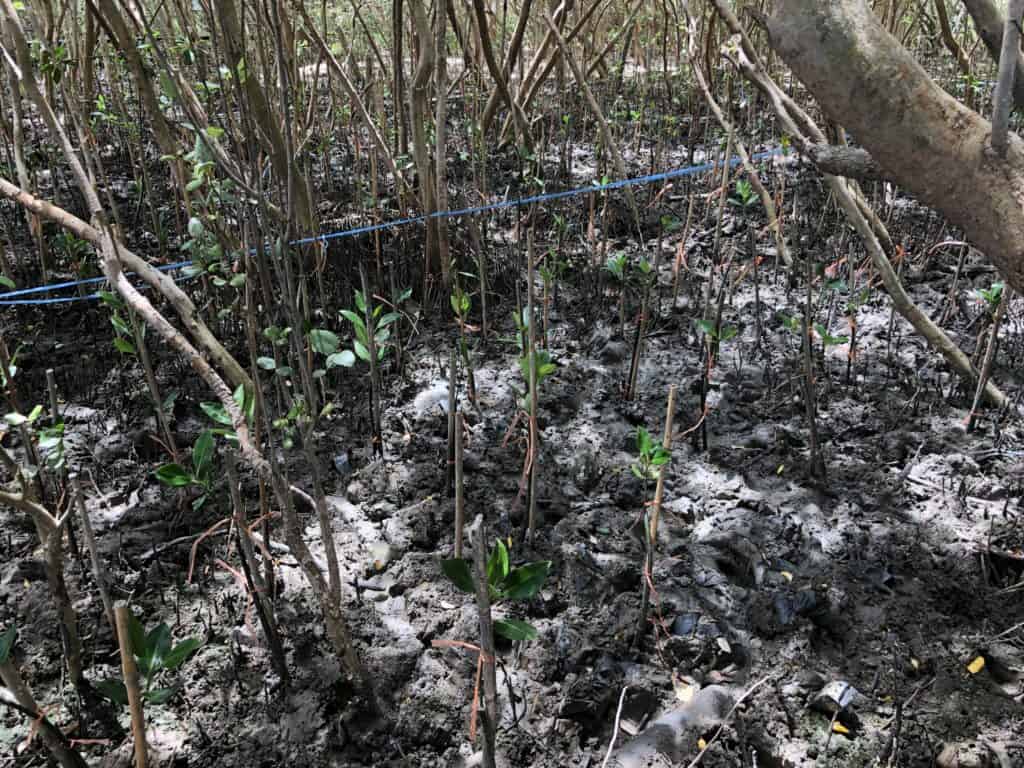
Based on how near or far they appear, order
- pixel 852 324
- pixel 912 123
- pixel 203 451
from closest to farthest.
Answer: pixel 912 123
pixel 203 451
pixel 852 324

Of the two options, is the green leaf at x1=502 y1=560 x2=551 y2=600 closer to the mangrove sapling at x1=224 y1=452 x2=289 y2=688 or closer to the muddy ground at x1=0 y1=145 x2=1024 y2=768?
the muddy ground at x1=0 y1=145 x2=1024 y2=768

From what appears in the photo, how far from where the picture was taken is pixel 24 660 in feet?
4.39

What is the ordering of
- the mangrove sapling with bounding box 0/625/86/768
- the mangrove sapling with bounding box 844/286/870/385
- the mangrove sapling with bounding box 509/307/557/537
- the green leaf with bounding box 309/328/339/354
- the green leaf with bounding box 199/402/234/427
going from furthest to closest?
the mangrove sapling with bounding box 844/286/870/385 < the green leaf with bounding box 309/328/339/354 < the mangrove sapling with bounding box 509/307/557/537 < the green leaf with bounding box 199/402/234/427 < the mangrove sapling with bounding box 0/625/86/768

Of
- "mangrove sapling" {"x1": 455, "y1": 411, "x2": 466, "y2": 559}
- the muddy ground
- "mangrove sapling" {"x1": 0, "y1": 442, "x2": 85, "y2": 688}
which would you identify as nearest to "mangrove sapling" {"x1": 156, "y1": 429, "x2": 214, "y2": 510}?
the muddy ground

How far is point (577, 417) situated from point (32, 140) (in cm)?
402

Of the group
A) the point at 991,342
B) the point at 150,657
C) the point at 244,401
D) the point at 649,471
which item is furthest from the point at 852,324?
the point at 150,657

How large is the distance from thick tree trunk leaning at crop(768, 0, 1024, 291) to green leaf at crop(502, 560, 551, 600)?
823mm

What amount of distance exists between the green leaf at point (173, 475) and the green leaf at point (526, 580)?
67cm

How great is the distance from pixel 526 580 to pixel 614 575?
1.40ft

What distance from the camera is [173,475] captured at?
1419 millimetres

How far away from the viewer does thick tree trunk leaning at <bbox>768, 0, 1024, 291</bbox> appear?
1057 mm

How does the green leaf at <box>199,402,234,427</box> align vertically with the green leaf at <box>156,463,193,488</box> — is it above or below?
above

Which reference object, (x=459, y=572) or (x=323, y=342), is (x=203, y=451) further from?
(x=459, y=572)

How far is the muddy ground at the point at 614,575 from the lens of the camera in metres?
1.24
